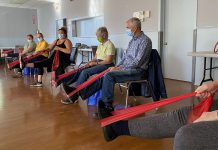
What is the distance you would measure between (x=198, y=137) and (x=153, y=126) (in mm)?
444

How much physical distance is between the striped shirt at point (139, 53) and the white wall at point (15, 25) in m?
8.76

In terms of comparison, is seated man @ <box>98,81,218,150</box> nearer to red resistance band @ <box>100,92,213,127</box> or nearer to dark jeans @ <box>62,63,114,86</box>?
red resistance band @ <box>100,92,213,127</box>

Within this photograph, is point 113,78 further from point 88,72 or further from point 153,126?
point 153,126

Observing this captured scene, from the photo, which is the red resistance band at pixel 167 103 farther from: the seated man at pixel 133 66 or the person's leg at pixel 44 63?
the person's leg at pixel 44 63

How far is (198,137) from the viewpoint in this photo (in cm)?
91

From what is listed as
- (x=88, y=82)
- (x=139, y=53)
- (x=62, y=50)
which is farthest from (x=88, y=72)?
(x=62, y=50)

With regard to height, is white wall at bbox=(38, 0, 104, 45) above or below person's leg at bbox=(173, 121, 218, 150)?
above

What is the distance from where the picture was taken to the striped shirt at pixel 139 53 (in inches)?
106

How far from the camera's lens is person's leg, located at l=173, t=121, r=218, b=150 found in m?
0.89

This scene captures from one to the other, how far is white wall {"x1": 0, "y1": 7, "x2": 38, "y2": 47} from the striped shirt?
876 centimetres

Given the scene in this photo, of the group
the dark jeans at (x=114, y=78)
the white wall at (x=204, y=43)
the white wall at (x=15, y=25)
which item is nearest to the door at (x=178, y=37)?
the white wall at (x=204, y=43)

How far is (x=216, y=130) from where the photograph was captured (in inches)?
35.5

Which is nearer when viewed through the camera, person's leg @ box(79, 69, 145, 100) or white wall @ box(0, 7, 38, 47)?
person's leg @ box(79, 69, 145, 100)

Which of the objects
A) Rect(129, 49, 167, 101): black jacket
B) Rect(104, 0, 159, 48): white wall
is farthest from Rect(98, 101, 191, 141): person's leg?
Rect(104, 0, 159, 48): white wall
